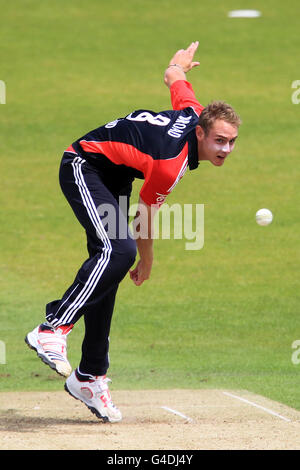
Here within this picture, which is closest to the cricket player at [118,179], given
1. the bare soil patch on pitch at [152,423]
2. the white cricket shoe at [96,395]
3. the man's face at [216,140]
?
the man's face at [216,140]

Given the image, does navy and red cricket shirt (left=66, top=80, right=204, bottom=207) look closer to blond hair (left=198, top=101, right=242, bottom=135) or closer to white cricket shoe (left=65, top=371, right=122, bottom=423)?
blond hair (left=198, top=101, right=242, bottom=135)

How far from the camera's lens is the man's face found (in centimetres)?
587

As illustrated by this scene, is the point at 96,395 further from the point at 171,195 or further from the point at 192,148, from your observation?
the point at 171,195

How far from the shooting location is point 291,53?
20656mm

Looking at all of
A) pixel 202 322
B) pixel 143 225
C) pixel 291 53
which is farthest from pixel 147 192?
pixel 291 53

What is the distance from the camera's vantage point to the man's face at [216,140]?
19.3 feet

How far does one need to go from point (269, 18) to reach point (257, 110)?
5.66 meters

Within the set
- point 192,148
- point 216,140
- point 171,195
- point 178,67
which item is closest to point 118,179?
point 192,148

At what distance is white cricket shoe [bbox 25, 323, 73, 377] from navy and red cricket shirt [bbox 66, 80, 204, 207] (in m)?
1.01

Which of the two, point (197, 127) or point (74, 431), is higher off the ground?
point (197, 127)

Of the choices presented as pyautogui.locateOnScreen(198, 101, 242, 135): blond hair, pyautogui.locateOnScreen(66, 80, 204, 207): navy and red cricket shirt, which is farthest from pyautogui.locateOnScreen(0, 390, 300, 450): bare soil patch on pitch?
pyautogui.locateOnScreen(198, 101, 242, 135): blond hair

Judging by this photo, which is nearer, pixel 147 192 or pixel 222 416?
pixel 147 192

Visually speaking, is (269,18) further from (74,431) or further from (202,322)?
(74,431)

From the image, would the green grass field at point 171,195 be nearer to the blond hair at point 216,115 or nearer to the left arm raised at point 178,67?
the blond hair at point 216,115
